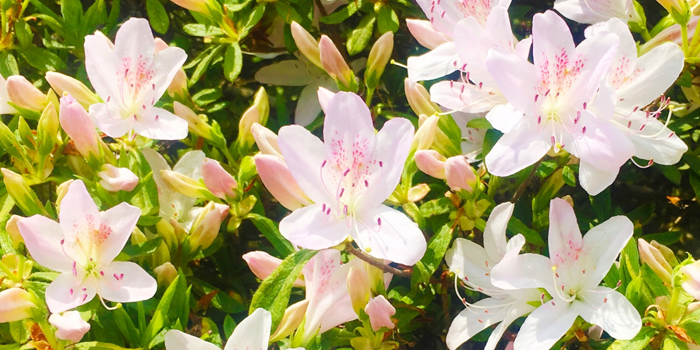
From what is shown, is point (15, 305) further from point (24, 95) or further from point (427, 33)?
point (427, 33)

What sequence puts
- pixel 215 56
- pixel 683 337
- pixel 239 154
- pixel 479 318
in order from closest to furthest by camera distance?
1. pixel 683 337
2. pixel 479 318
3. pixel 239 154
4. pixel 215 56

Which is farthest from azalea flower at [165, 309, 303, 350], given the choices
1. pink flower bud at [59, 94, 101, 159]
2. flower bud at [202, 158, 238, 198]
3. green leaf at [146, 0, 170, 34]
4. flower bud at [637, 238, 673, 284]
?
green leaf at [146, 0, 170, 34]

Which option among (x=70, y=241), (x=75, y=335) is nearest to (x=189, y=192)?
(x=70, y=241)

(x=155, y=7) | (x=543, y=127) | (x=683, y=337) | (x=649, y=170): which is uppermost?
(x=155, y=7)

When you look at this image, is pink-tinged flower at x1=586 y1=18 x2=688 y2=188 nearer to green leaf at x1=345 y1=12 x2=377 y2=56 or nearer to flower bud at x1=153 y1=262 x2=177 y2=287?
green leaf at x1=345 y1=12 x2=377 y2=56

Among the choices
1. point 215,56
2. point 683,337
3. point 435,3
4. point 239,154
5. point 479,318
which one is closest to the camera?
point 683,337

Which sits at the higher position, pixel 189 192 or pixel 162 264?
pixel 189 192

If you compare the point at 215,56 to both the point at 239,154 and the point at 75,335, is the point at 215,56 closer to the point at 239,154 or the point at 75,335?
the point at 239,154
